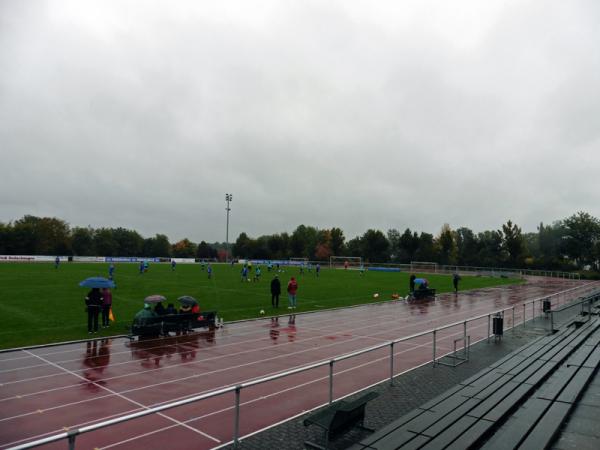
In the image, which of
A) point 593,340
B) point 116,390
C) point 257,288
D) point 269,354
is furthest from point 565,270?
point 116,390

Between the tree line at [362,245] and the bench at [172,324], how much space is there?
7128 centimetres

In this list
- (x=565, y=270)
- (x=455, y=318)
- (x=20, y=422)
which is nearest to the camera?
(x=20, y=422)

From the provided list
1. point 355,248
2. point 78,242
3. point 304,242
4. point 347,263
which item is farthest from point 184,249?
point 347,263

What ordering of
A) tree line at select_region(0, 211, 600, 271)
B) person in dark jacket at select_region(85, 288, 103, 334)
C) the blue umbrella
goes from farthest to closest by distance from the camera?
tree line at select_region(0, 211, 600, 271) < the blue umbrella < person in dark jacket at select_region(85, 288, 103, 334)

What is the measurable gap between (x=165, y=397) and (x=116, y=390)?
4.19 feet

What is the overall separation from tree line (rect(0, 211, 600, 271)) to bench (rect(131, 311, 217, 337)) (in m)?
71.3

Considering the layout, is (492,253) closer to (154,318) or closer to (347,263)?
(347,263)

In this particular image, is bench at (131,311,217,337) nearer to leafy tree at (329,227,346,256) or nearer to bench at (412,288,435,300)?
bench at (412,288,435,300)

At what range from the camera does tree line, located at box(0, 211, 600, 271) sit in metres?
81.6

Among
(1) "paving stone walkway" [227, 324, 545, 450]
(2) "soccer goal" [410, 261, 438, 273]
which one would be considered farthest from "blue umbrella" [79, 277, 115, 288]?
(2) "soccer goal" [410, 261, 438, 273]

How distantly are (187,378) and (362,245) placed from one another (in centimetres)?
9389

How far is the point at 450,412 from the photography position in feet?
22.5

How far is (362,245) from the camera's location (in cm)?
10244

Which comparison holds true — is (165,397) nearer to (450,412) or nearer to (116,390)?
(116,390)
